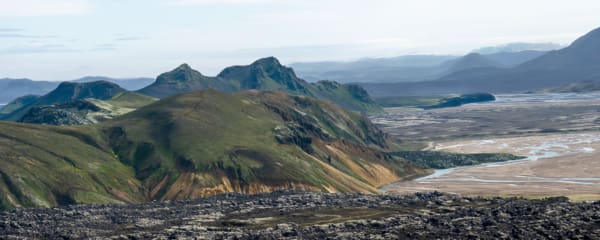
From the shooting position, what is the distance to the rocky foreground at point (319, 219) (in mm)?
128875

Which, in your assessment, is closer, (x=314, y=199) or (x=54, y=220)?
(x=54, y=220)

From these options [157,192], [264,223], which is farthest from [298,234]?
[157,192]

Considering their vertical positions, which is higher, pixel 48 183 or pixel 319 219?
pixel 48 183

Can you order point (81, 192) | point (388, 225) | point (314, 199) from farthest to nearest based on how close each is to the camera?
point (81, 192), point (314, 199), point (388, 225)

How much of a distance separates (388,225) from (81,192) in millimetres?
82392

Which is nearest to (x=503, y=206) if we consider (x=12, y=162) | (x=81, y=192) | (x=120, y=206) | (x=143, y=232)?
(x=143, y=232)

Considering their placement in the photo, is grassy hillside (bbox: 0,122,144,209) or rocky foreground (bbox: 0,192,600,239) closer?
rocky foreground (bbox: 0,192,600,239)

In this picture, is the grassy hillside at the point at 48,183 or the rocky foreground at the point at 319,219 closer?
the rocky foreground at the point at 319,219

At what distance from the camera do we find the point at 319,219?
148125 mm

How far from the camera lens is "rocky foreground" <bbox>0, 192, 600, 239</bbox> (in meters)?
129

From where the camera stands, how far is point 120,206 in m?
174

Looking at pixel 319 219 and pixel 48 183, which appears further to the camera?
pixel 48 183

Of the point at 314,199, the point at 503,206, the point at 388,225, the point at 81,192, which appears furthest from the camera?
the point at 81,192

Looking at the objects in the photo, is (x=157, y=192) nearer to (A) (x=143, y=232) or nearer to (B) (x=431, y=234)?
(A) (x=143, y=232)
